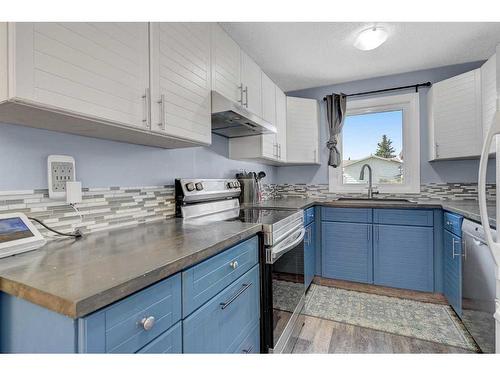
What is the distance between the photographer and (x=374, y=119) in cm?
304

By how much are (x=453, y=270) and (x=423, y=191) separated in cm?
108

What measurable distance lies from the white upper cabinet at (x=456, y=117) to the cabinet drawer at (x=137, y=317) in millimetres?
2741

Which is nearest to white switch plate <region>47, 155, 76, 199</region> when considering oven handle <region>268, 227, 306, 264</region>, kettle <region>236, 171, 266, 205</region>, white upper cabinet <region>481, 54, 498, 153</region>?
oven handle <region>268, 227, 306, 264</region>

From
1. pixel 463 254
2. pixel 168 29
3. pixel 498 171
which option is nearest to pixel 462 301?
pixel 463 254

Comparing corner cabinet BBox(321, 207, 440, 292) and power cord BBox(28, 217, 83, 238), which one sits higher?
power cord BBox(28, 217, 83, 238)

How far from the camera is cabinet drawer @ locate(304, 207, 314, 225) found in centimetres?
229

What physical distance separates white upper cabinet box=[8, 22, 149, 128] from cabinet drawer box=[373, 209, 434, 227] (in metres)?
2.22

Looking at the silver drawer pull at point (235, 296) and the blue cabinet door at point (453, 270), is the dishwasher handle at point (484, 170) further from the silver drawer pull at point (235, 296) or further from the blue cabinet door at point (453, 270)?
the silver drawer pull at point (235, 296)

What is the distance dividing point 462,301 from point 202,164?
2.15 m

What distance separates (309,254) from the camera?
2387mm

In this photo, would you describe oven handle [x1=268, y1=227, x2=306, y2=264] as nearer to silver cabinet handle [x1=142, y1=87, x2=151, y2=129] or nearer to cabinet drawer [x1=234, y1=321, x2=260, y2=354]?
cabinet drawer [x1=234, y1=321, x2=260, y2=354]

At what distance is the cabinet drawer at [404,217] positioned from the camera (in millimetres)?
2256

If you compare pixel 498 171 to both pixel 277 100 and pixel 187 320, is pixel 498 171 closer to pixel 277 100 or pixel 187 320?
pixel 187 320

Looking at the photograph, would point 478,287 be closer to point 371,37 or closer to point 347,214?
point 347,214
